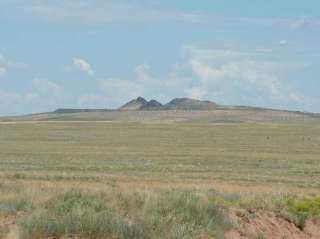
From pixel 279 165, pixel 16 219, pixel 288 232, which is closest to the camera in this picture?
pixel 16 219

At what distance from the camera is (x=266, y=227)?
17266mm

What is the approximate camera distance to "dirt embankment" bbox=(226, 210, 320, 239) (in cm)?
1638

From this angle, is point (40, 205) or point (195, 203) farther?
point (195, 203)

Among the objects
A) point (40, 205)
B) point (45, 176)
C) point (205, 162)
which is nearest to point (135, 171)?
point (45, 176)

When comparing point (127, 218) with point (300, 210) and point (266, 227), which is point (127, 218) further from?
point (300, 210)

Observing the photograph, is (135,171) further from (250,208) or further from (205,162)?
(250,208)

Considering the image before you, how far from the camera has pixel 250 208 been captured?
18562mm

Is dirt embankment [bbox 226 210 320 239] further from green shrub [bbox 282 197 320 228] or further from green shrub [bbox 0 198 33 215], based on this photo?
green shrub [bbox 0 198 33 215]

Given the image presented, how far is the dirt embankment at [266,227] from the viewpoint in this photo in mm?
16375

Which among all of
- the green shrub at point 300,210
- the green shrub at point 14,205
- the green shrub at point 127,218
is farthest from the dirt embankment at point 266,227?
the green shrub at point 14,205

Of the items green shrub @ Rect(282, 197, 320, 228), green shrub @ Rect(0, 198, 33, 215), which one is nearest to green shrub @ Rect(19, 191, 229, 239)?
green shrub @ Rect(0, 198, 33, 215)

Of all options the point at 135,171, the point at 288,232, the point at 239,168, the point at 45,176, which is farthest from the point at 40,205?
the point at 239,168

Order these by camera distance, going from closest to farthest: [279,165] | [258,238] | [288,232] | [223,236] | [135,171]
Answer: [223,236]
[258,238]
[288,232]
[135,171]
[279,165]

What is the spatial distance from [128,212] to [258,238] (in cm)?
301
